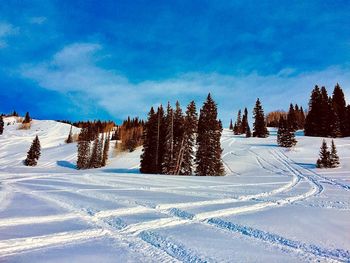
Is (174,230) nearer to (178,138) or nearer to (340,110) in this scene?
(178,138)

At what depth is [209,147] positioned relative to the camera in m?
37.2

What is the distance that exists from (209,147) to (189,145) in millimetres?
2730

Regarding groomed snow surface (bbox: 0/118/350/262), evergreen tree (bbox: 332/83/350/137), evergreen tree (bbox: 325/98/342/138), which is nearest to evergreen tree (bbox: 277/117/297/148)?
evergreen tree (bbox: 325/98/342/138)

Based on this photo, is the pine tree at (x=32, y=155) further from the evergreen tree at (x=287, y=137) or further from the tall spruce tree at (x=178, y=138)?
the evergreen tree at (x=287, y=137)

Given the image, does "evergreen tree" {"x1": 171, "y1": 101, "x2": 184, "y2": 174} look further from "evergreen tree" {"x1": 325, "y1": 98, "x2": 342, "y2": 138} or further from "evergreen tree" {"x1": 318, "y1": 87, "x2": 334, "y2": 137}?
"evergreen tree" {"x1": 325, "y1": 98, "x2": 342, "y2": 138}

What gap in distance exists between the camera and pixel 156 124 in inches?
1779

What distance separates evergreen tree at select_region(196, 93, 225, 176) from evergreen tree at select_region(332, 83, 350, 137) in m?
38.4

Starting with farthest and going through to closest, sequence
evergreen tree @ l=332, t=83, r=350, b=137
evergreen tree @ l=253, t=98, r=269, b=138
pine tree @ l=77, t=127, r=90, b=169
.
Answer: evergreen tree @ l=253, t=98, r=269, b=138
pine tree @ l=77, t=127, r=90, b=169
evergreen tree @ l=332, t=83, r=350, b=137

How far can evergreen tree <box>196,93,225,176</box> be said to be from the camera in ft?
120

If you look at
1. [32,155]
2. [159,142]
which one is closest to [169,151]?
[159,142]

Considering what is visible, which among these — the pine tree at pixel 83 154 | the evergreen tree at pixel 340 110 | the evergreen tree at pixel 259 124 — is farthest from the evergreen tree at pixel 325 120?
the pine tree at pixel 83 154

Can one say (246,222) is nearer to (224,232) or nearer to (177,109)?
(224,232)

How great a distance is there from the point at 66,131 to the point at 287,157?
13179 centimetres

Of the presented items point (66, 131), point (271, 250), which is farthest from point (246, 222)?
point (66, 131)
